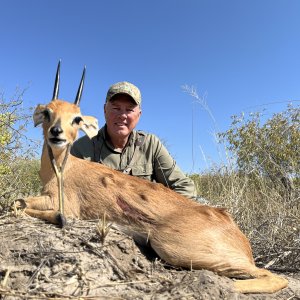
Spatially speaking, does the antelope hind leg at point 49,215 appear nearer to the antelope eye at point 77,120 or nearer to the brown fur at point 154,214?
the brown fur at point 154,214

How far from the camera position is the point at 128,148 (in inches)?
280

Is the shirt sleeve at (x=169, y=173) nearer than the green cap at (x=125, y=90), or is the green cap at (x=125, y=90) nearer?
the green cap at (x=125, y=90)

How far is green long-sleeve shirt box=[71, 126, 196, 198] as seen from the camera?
6.96 meters

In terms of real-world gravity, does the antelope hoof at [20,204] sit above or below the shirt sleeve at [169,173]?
below

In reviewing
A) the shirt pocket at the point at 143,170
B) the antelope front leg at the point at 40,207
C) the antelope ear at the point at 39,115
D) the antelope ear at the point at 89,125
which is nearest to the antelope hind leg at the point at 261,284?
the antelope front leg at the point at 40,207

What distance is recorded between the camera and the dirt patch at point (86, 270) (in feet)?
10.8

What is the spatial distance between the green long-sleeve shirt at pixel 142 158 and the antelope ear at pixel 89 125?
133cm

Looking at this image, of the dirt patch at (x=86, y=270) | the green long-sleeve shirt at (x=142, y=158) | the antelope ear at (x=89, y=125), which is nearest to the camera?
the dirt patch at (x=86, y=270)

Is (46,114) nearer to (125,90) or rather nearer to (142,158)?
(125,90)

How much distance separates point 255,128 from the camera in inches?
530

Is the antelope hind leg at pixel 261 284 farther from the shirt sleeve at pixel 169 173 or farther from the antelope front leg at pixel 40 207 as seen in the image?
the shirt sleeve at pixel 169 173

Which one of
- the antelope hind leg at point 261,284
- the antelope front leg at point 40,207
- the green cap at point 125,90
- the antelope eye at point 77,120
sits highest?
the green cap at point 125,90

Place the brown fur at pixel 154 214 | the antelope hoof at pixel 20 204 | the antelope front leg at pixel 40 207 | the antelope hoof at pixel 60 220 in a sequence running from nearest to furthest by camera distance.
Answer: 1. the antelope hoof at pixel 60 220
2. the brown fur at pixel 154 214
3. the antelope front leg at pixel 40 207
4. the antelope hoof at pixel 20 204

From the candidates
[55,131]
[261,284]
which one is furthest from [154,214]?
[55,131]
